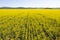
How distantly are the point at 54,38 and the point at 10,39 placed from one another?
2800 mm

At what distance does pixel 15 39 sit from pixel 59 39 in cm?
274

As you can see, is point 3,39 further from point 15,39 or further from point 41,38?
point 41,38

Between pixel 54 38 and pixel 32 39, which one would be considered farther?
pixel 54 38

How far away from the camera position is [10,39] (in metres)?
9.70

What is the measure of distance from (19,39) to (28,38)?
0.55m

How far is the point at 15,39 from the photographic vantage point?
379 inches

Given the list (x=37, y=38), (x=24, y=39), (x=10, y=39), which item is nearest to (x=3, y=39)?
(x=10, y=39)

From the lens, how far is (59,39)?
984 cm

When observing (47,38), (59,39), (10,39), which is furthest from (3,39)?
(59,39)

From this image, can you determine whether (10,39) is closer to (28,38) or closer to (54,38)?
(28,38)

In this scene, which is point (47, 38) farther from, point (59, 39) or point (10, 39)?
point (10, 39)

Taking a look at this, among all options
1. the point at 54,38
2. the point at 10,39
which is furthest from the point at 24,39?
the point at 54,38

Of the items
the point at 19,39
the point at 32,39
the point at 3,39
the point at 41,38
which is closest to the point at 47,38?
the point at 41,38

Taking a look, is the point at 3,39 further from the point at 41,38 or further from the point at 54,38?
the point at 54,38
